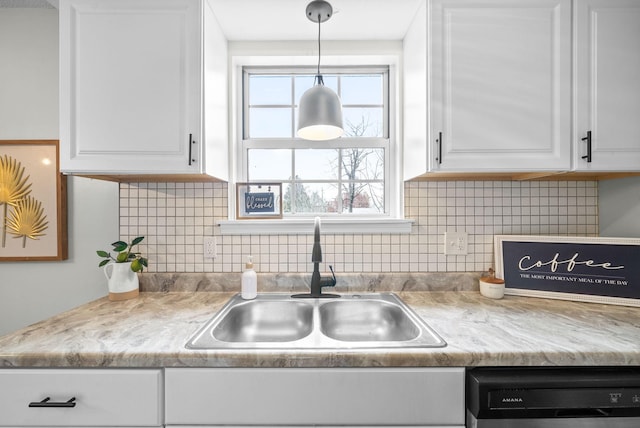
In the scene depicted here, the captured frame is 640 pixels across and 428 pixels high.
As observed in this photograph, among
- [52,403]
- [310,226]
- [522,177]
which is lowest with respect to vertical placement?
[52,403]

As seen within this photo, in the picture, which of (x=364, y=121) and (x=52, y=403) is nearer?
(x=52, y=403)

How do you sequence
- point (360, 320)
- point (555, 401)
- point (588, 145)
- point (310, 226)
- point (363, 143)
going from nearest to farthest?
point (555, 401) → point (588, 145) → point (360, 320) → point (310, 226) → point (363, 143)

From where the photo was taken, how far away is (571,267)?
1.41 meters

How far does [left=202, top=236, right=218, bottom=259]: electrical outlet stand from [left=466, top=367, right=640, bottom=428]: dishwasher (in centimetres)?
124

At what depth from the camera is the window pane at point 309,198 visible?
1.72 meters

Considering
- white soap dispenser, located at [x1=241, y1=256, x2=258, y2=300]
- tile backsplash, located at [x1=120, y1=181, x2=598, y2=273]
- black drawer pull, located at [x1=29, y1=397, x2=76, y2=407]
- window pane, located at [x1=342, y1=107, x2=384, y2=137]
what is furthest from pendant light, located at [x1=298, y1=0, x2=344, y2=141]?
black drawer pull, located at [x1=29, y1=397, x2=76, y2=407]

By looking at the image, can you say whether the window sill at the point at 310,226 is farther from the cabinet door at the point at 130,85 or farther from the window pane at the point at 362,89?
the window pane at the point at 362,89

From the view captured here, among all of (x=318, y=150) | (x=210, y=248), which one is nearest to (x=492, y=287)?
(x=318, y=150)

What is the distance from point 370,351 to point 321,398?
0.20m

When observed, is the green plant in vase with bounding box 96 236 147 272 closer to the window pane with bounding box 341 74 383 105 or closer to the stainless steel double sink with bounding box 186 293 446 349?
the stainless steel double sink with bounding box 186 293 446 349

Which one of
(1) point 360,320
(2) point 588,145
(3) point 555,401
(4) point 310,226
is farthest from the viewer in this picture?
(4) point 310,226

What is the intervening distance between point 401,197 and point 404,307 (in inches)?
23.0

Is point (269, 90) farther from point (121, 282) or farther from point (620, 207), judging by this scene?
point (620, 207)

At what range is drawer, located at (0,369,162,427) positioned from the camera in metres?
0.88
